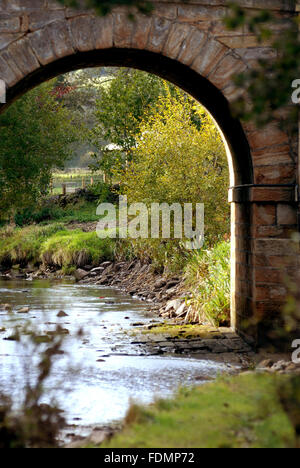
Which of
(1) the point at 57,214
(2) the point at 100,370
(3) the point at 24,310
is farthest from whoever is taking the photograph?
(1) the point at 57,214

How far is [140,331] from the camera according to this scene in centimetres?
941

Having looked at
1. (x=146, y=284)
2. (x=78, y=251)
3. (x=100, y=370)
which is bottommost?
(x=100, y=370)

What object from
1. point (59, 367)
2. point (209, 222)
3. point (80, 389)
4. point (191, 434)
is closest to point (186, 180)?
point (209, 222)

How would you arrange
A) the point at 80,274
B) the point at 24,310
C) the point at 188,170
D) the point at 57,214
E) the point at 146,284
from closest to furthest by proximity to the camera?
the point at 24,310 → the point at 188,170 → the point at 146,284 → the point at 80,274 → the point at 57,214

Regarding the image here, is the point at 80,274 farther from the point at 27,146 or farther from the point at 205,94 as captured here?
the point at 205,94

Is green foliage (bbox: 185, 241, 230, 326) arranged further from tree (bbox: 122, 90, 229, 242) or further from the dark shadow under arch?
the dark shadow under arch

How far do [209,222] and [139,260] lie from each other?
13.7ft

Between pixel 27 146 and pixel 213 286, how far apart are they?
11733 millimetres

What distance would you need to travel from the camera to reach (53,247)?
802 inches

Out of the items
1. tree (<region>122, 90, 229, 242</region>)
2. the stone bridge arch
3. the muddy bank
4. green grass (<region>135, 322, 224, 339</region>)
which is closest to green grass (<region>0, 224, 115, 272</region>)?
the muddy bank

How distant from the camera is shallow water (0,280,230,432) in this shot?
18.2ft

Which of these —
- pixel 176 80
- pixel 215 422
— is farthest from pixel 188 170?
pixel 215 422

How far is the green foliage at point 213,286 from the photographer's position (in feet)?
31.8

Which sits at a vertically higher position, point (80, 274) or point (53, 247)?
point (53, 247)
